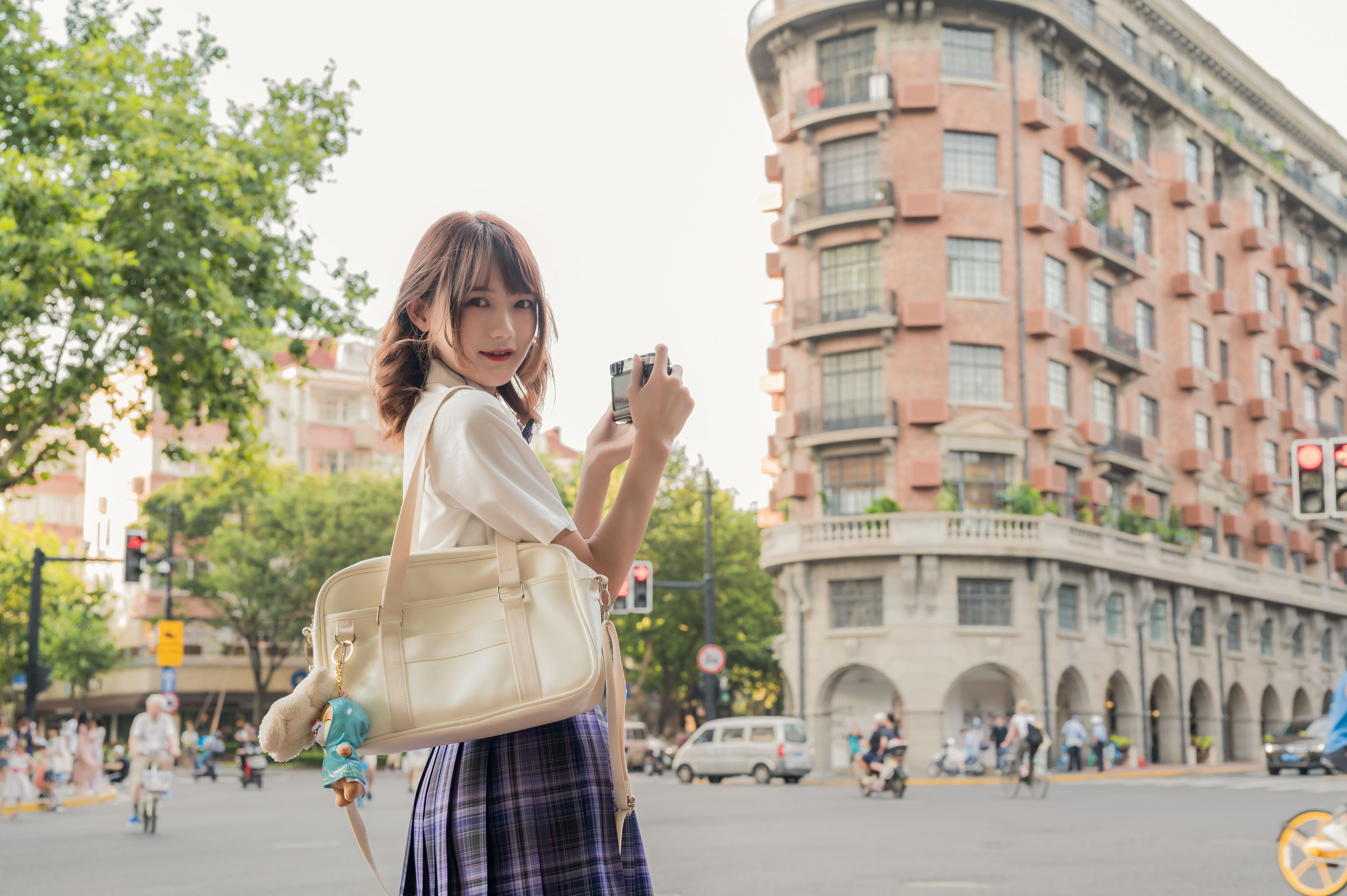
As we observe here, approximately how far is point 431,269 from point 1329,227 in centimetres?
6367

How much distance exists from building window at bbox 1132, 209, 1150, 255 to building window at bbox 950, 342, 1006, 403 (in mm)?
9310

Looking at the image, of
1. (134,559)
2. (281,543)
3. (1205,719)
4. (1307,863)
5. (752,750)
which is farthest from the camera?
(281,543)

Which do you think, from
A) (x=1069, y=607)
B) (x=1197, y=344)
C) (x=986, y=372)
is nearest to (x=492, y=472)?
(x=986, y=372)

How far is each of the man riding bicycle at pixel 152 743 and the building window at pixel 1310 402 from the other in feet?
166

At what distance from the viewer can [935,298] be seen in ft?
126

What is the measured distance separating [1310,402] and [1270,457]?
21.4ft

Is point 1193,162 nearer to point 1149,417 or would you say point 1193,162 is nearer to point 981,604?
point 1149,417

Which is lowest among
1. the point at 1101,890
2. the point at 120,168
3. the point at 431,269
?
the point at 1101,890

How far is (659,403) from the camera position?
236cm

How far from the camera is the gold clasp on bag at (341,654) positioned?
2.15 meters

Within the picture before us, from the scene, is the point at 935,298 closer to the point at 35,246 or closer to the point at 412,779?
the point at 412,779

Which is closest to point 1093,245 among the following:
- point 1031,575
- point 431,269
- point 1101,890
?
point 1031,575

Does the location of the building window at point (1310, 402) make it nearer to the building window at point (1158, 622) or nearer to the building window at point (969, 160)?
the building window at point (1158, 622)

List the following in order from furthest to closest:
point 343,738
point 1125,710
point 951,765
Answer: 1. point 1125,710
2. point 951,765
3. point 343,738
